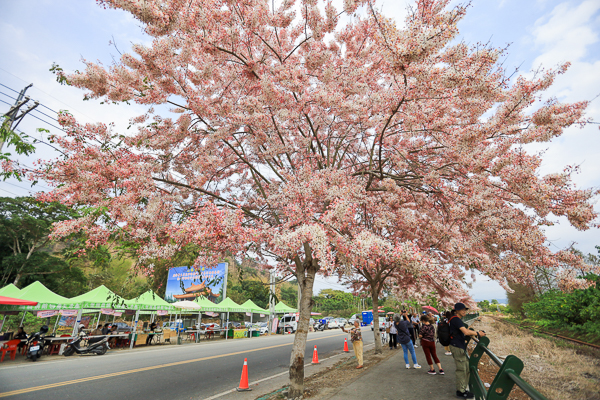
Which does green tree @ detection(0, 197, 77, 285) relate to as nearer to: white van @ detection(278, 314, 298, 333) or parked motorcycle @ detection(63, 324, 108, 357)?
parked motorcycle @ detection(63, 324, 108, 357)

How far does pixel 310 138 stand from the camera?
9.29 metres

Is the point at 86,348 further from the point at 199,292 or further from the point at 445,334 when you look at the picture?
the point at 445,334

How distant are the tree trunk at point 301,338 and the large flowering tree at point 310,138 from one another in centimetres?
4

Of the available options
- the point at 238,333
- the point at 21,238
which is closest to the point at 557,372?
the point at 238,333

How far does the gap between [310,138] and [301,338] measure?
19.4ft

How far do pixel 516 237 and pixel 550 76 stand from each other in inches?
134

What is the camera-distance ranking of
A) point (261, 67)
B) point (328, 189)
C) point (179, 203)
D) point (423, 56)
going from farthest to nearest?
point (179, 203) < point (261, 67) < point (328, 189) < point (423, 56)

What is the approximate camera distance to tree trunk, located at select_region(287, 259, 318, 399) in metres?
7.05

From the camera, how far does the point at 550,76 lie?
5898 millimetres

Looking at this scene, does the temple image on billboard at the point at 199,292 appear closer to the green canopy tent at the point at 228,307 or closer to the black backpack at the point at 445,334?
the green canopy tent at the point at 228,307

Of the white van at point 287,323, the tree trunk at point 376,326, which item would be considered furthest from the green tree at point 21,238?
the tree trunk at point 376,326

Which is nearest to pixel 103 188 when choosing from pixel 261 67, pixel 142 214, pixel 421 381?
→ pixel 142 214

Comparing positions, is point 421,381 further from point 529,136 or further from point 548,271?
point 529,136

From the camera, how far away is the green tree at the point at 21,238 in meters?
27.6
